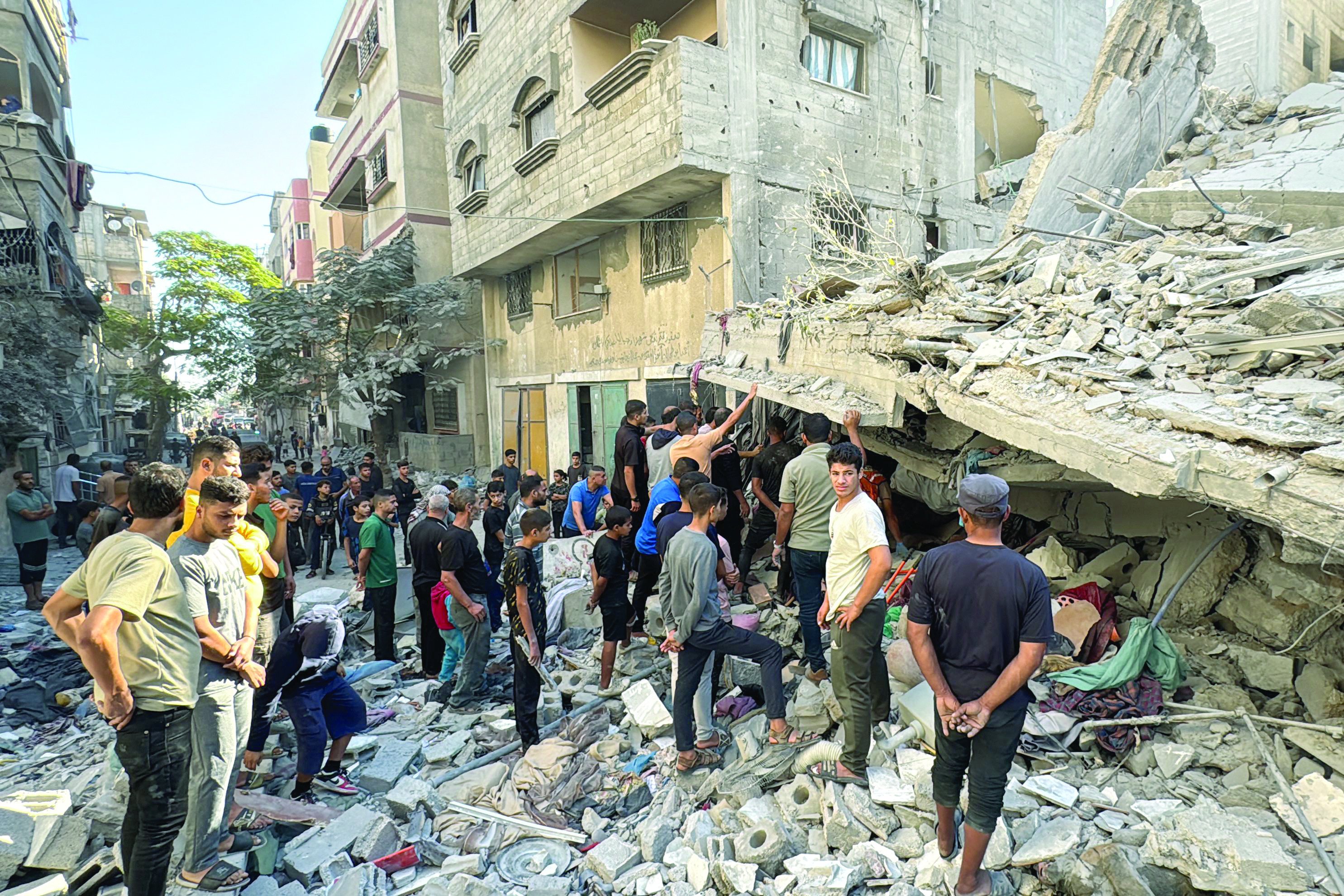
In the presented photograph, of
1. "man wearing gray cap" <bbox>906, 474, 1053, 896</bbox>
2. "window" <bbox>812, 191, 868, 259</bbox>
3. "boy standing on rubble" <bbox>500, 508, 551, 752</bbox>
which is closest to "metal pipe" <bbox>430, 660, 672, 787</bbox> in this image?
"boy standing on rubble" <bbox>500, 508, 551, 752</bbox>

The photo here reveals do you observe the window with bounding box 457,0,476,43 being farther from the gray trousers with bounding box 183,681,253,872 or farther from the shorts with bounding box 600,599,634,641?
the gray trousers with bounding box 183,681,253,872

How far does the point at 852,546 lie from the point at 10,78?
70.0ft

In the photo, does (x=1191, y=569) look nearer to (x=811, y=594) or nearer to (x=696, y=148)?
(x=811, y=594)

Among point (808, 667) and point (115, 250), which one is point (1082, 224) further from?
point (115, 250)

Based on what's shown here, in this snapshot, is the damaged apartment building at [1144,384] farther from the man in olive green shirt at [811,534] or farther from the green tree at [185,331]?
the green tree at [185,331]

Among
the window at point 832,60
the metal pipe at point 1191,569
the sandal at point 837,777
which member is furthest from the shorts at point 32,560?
the window at point 832,60

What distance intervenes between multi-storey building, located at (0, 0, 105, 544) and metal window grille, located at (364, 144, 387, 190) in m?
6.51

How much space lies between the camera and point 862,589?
11.1 feet

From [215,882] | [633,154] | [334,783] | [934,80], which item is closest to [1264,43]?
[934,80]

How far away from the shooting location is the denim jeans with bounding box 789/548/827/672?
14.4 feet

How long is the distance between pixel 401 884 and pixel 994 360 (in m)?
4.47

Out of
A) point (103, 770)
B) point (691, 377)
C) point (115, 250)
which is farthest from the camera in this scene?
point (115, 250)

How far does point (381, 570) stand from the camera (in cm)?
605

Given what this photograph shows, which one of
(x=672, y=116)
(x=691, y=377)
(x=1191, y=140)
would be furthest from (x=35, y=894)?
(x=1191, y=140)
